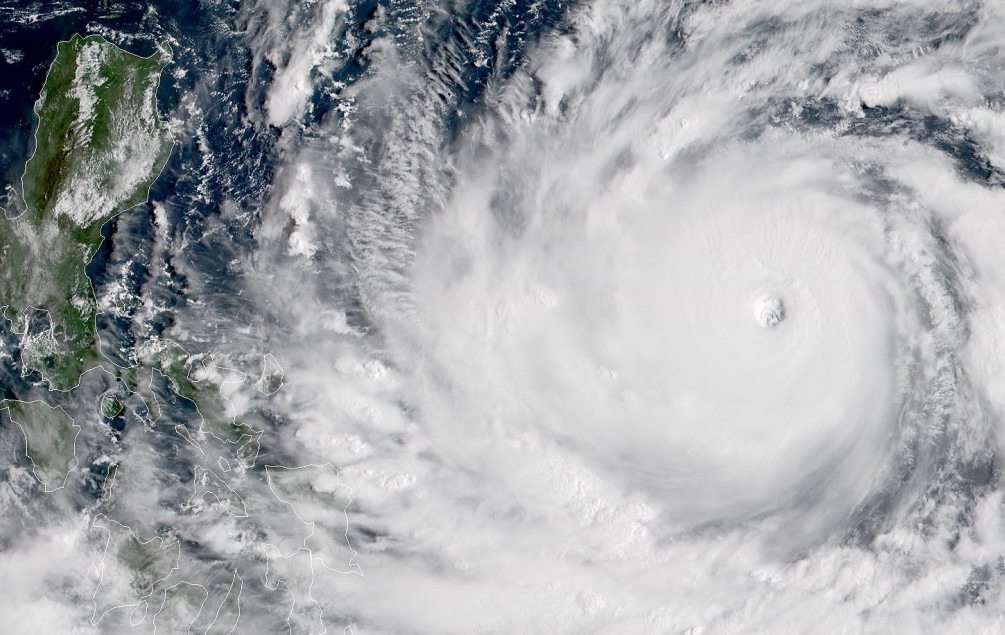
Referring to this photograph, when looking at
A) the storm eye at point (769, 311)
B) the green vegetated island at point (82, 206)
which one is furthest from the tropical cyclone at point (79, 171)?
the storm eye at point (769, 311)

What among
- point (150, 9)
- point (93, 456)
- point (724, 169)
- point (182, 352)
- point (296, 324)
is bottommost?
point (93, 456)

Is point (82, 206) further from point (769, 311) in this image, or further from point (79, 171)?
point (769, 311)

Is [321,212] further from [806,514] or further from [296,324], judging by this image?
[806,514]

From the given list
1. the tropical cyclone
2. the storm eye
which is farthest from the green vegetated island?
the storm eye

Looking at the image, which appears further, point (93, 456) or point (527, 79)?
point (93, 456)

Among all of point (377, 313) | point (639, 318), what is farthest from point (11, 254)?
point (639, 318)

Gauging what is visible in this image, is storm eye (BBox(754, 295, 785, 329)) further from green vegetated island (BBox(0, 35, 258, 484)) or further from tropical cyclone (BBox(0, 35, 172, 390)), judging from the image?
tropical cyclone (BBox(0, 35, 172, 390))
